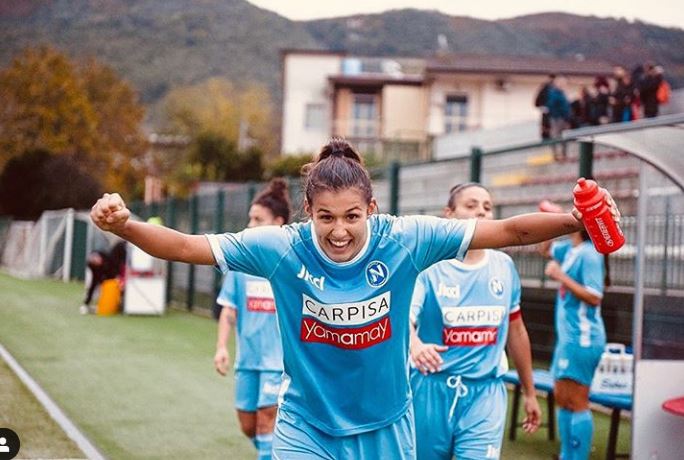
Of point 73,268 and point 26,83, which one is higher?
point 26,83

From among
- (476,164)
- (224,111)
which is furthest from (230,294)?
(224,111)

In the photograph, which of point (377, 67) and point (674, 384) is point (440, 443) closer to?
point (674, 384)

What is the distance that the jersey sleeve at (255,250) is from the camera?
171 inches

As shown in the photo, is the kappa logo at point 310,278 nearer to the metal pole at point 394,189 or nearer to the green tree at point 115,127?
the metal pole at point 394,189

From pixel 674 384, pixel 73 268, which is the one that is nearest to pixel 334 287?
pixel 674 384

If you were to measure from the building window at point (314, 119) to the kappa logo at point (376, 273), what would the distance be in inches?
2300

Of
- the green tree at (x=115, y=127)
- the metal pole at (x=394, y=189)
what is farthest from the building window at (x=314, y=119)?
the metal pole at (x=394, y=189)

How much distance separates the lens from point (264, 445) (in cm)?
694

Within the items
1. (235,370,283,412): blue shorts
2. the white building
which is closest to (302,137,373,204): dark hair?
(235,370,283,412): blue shorts

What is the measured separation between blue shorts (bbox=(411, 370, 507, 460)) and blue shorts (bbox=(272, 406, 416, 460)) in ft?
3.76

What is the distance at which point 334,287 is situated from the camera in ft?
14.2

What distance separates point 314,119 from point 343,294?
5921cm

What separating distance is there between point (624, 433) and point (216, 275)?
43.8 feet

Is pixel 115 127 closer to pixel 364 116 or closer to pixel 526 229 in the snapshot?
pixel 364 116
